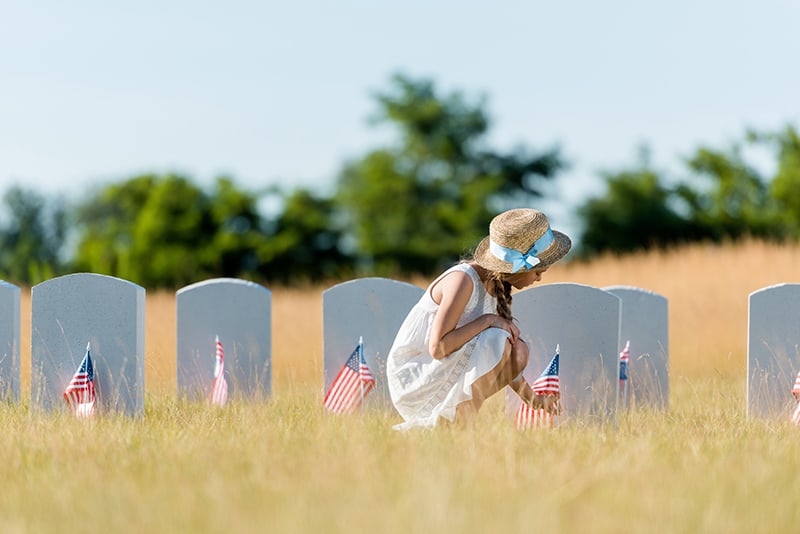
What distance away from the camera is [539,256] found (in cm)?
535

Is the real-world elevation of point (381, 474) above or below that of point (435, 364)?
below

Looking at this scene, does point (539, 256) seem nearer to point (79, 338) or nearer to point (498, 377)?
point (498, 377)

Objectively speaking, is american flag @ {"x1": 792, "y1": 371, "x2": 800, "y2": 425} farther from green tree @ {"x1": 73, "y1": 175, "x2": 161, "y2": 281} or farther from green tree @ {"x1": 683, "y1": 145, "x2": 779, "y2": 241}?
green tree @ {"x1": 73, "y1": 175, "x2": 161, "y2": 281}

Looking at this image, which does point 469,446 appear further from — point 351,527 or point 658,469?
point 351,527

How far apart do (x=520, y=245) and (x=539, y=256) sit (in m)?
0.15

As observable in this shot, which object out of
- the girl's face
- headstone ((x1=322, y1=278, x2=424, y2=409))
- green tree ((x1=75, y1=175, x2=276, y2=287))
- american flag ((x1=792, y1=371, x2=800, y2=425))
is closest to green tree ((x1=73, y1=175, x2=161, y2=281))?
green tree ((x1=75, y1=175, x2=276, y2=287))

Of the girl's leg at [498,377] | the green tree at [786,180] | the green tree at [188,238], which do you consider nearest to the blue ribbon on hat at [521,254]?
the girl's leg at [498,377]

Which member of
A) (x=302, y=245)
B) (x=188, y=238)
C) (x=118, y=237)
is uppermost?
(x=118, y=237)

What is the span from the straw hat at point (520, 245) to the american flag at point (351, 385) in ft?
5.67

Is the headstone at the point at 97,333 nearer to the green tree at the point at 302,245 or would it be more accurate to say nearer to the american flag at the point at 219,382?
the american flag at the point at 219,382

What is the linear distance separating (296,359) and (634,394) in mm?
4024

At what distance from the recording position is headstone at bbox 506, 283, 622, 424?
5.86 m

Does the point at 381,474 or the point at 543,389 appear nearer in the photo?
the point at 381,474

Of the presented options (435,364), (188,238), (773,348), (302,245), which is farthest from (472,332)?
(188,238)
